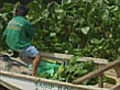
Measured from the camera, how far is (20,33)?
5512 mm

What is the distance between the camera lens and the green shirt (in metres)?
5.52

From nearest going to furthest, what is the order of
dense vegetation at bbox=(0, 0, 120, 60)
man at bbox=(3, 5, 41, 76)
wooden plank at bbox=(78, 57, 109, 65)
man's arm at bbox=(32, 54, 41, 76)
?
man's arm at bbox=(32, 54, 41, 76), man at bbox=(3, 5, 41, 76), wooden plank at bbox=(78, 57, 109, 65), dense vegetation at bbox=(0, 0, 120, 60)

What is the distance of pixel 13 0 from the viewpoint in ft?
30.6

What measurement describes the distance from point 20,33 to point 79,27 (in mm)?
1223

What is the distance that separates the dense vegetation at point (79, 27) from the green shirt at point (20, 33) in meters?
0.91

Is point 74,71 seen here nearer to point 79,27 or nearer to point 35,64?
point 35,64

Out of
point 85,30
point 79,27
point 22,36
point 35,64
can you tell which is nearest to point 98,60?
point 85,30

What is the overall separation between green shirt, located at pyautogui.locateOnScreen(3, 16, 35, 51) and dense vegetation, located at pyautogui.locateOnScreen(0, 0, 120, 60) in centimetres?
91

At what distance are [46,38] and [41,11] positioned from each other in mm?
524

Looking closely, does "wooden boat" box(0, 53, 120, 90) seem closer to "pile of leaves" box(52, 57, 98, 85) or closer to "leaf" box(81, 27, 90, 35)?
"pile of leaves" box(52, 57, 98, 85)

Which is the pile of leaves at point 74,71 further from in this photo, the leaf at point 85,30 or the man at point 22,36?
the leaf at point 85,30

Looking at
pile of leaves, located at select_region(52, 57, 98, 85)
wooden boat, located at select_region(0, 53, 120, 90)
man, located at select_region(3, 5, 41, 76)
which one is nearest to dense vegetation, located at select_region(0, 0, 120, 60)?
wooden boat, located at select_region(0, 53, 120, 90)

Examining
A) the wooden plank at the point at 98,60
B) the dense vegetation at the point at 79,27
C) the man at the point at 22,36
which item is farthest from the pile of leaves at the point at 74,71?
the dense vegetation at the point at 79,27

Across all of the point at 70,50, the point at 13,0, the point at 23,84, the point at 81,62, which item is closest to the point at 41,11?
the point at 70,50
